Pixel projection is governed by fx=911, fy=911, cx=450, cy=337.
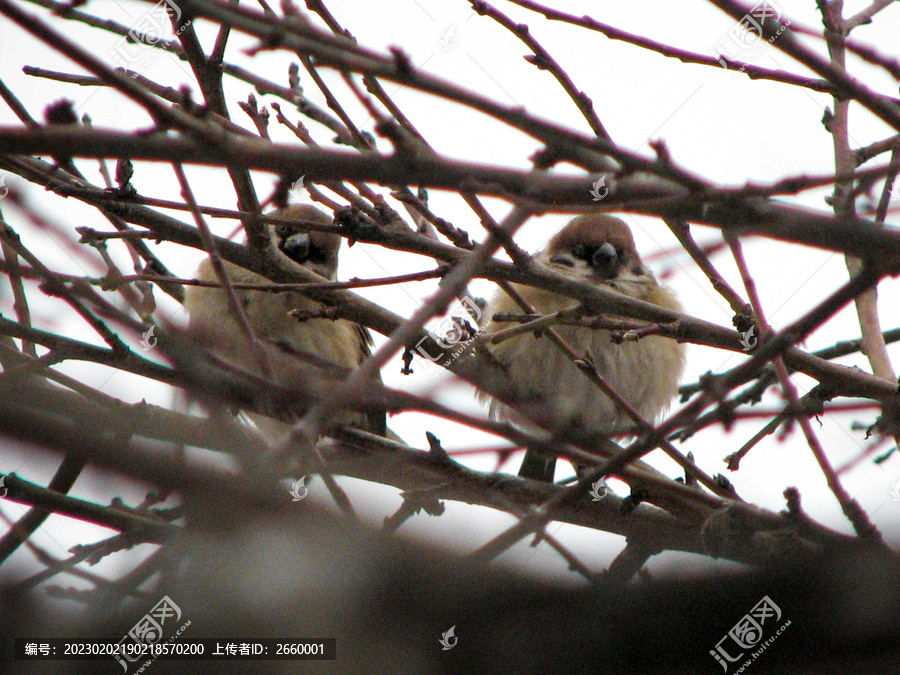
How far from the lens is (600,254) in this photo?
5.51m

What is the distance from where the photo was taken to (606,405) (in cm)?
511

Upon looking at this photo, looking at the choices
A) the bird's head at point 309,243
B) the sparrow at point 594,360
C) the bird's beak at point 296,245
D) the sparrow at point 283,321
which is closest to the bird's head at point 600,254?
the sparrow at point 594,360

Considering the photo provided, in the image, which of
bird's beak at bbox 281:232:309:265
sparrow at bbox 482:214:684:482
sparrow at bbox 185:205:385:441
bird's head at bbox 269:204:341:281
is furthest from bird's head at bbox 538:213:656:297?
Answer: bird's beak at bbox 281:232:309:265

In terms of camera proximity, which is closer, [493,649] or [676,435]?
[493,649]

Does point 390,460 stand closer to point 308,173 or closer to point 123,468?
point 308,173

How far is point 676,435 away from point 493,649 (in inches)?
97.5

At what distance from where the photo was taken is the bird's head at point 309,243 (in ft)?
19.5

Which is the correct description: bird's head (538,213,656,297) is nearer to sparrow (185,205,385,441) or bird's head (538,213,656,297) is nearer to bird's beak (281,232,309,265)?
sparrow (185,205,385,441)

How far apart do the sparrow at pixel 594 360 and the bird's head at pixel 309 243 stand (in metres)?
1.41

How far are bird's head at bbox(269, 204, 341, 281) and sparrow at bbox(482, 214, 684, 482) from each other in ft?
4.61

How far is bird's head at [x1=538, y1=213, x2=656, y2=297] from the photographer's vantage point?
549 centimetres

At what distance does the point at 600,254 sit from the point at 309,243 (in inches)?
77.3

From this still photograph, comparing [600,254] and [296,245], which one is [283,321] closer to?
[296,245]

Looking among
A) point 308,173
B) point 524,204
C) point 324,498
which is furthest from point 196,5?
point 324,498
